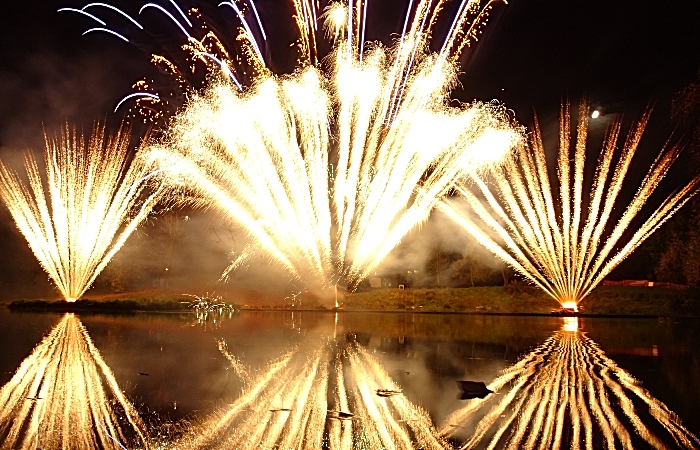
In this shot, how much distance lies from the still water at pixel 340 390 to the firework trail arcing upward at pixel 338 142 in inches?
228

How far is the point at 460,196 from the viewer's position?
78.9ft

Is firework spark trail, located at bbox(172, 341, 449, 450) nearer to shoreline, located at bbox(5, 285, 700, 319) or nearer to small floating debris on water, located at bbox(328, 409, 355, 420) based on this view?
small floating debris on water, located at bbox(328, 409, 355, 420)

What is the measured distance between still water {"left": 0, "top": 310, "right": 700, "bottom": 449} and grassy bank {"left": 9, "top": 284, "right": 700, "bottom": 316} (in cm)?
761

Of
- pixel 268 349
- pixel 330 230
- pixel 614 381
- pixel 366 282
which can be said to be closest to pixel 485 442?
pixel 614 381

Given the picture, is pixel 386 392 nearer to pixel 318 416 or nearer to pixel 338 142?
pixel 318 416

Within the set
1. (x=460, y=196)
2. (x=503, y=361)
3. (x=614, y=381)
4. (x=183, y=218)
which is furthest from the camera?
(x=183, y=218)

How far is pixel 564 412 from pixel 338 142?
12958 mm

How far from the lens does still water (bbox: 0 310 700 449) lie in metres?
5.71

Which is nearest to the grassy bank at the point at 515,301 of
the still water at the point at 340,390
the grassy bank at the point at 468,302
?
the grassy bank at the point at 468,302

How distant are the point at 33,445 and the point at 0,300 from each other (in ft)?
74.2

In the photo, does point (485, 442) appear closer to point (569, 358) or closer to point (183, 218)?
point (569, 358)

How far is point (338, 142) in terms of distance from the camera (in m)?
18.3

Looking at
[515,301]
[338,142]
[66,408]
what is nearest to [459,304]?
[515,301]

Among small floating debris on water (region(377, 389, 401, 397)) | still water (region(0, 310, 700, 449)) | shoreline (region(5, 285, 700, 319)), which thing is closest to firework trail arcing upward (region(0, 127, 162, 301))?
shoreline (region(5, 285, 700, 319))
